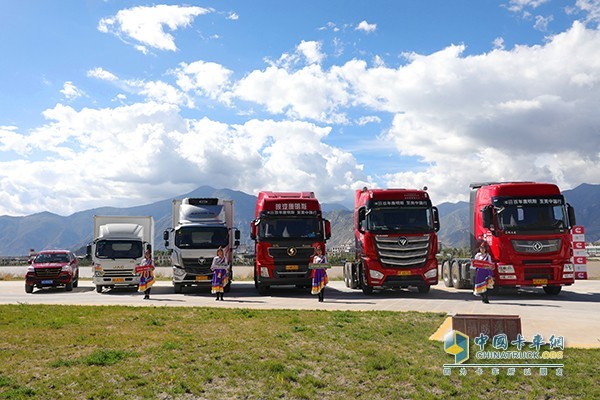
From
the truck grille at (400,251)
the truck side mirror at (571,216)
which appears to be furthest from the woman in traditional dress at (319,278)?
the truck side mirror at (571,216)

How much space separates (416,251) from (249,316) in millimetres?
7835

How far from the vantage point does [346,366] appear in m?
8.59

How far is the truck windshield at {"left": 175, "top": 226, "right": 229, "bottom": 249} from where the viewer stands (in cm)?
2080

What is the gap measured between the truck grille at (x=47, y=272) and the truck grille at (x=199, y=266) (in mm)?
7093

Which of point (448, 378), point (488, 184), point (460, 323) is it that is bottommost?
point (448, 378)

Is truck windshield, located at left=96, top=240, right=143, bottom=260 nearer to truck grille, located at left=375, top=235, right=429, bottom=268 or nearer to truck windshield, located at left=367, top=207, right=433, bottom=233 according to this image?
truck windshield, located at left=367, top=207, right=433, bottom=233

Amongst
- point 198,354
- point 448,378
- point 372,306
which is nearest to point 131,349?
point 198,354

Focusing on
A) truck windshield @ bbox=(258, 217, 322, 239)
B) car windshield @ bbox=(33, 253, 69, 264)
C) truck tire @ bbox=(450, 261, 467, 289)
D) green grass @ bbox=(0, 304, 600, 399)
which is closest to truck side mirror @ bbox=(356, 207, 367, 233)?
truck windshield @ bbox=(258, 217, 322, 239)

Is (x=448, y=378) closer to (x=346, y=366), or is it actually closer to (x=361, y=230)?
(x=346, y=366)

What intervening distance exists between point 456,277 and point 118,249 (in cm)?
1416

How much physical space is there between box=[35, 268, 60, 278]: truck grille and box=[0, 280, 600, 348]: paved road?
2.56 m

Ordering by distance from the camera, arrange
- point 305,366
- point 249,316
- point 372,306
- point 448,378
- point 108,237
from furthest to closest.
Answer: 1. point 108,237
2. point 372,306
3. point 249,316
4. point 305,366
5. point 448,378

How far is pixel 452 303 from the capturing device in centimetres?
1672

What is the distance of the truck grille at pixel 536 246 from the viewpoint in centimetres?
1803
